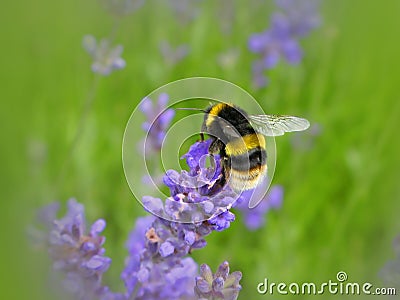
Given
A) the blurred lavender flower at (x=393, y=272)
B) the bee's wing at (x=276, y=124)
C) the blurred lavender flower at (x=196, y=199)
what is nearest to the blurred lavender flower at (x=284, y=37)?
the blurred lavender flower at (x=393, y=272)

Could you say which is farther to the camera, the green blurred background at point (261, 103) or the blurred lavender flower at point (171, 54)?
the blurred lavender flower at point (171, 54)

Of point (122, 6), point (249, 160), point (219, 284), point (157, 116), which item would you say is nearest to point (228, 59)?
point (122, 6)

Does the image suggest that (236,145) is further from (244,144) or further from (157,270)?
(157,270)

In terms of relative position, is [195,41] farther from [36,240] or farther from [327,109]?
[36,240]

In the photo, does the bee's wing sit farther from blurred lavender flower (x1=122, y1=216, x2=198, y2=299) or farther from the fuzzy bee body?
blurred lavender flower (x1=122, y1=216, x2=198, y2=299)

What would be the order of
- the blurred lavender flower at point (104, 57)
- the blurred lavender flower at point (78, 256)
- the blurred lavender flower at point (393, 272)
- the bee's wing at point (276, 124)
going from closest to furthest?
the blurred lavender flower at point (78, 256)
the bee's wing at point (276, 124)
the blurred lavender flower at point (393, 272)
the blurred lavender flower at point (104, 57)

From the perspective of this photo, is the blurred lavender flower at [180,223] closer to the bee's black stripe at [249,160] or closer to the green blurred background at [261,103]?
the bee's black stripe at [249,160]
